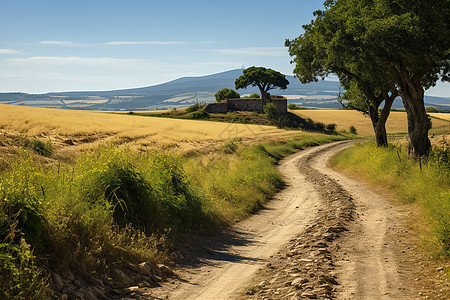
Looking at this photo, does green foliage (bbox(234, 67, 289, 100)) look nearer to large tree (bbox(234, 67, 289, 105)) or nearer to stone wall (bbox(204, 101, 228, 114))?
large tree (bbox(234, 67, 289, 105))

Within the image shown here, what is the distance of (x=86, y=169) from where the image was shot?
980cm

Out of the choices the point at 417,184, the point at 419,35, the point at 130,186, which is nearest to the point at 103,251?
the point at 130,186

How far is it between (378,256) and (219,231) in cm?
463

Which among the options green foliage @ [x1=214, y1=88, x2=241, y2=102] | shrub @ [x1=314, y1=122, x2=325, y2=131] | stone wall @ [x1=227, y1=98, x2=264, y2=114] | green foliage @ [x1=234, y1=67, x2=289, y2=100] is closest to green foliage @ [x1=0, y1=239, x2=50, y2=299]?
shrub @ [x1=314, y1=122, x2=325, y2=131]

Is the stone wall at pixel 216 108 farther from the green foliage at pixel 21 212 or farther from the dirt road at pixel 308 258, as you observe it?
the green foliage at pixel 21 212

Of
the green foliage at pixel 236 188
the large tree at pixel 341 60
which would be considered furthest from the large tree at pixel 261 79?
the green foliage at pixel 236 188

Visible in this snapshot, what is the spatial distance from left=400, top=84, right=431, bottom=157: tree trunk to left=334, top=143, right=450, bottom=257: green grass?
0.87m

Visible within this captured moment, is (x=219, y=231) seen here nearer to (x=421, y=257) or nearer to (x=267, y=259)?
(x=267, y=259)

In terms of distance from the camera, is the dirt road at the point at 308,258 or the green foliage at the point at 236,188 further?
the green foliage at the point at 236,188

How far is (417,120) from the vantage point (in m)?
21.0

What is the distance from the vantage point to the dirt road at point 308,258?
7.10 meters

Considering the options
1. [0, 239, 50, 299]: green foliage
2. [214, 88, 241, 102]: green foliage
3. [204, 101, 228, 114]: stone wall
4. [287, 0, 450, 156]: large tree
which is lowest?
[0, 239, 50, 299]: green foliage

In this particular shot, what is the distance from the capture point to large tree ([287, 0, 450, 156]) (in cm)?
1667

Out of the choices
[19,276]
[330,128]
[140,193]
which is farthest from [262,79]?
[19,276]
